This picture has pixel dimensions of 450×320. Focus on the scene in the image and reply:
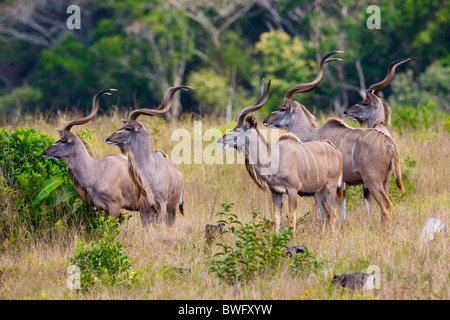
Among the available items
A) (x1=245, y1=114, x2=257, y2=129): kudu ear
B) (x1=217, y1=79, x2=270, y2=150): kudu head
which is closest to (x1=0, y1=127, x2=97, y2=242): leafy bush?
(x1=217, y1=79, x2=270, y2=150): kudu head

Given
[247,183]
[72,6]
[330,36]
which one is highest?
[72,6]

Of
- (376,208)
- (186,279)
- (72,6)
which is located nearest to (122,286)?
(186,279)

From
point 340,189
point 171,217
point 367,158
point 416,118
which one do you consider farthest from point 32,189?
point 416,118

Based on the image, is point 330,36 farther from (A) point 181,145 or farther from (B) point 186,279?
(B) point 186,279

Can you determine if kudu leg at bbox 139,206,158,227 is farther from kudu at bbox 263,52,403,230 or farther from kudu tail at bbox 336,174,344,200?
kudu at bbox 263,52,403,230

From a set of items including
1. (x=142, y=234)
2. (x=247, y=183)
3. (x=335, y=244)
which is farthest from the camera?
(x=247, y=183)

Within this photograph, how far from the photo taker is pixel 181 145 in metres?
10.8

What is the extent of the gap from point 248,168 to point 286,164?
479mm

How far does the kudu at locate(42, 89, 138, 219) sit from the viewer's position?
722 centimetres

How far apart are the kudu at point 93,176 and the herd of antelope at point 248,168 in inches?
0.4

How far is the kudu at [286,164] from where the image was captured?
275 inches

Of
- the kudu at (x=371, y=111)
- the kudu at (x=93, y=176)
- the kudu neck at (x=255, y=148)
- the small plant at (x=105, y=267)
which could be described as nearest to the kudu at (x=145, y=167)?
the kudu at (x=93, y=176)

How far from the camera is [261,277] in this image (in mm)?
5586

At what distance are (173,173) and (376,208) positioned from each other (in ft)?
9.04
